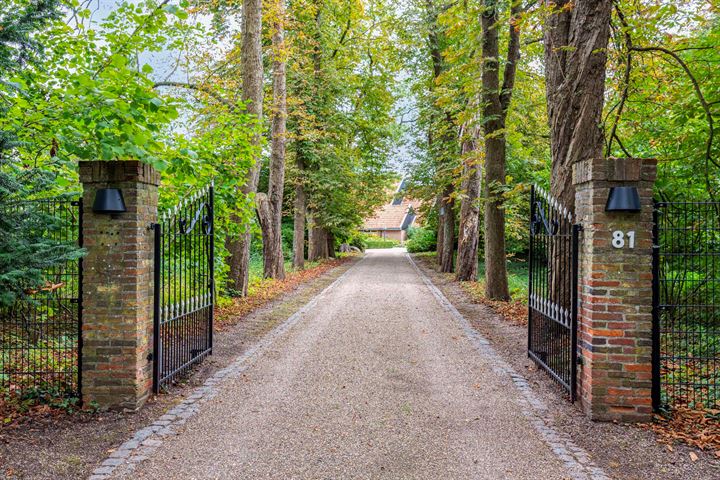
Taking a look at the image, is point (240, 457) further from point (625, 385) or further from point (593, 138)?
point (593, 138)

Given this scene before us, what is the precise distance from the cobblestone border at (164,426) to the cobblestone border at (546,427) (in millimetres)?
3178

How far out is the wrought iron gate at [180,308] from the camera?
17.7 feet

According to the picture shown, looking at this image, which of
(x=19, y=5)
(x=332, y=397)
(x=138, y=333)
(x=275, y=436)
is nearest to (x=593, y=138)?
(x=332, y=397)

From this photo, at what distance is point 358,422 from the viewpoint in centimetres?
474

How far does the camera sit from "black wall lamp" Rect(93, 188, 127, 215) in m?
4.76

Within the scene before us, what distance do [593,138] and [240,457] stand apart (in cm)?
631

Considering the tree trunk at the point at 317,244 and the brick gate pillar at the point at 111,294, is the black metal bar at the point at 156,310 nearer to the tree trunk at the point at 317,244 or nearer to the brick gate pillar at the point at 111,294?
the brick gate pillar at the point at 111,294

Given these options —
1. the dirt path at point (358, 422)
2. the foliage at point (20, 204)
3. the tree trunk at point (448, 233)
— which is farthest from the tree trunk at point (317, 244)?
the foliage at point (20, 204)

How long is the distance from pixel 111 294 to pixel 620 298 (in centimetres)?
473

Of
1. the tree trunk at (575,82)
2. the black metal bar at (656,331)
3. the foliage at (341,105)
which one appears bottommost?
the black metal bar at (656,331)

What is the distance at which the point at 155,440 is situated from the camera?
4.27 metres

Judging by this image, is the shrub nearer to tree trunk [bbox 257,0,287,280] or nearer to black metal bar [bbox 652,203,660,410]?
tree trunk [bbox 257,0,287,280]

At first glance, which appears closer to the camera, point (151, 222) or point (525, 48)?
point (151, 222)

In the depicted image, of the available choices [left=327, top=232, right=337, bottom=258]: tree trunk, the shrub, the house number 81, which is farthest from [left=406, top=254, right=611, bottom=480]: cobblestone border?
the shrub
